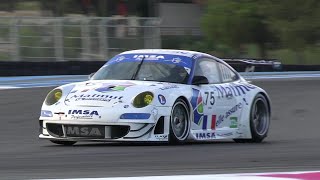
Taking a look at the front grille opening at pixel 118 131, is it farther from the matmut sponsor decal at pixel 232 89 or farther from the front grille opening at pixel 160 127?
the matmut sponsor decal at pixel 232 89

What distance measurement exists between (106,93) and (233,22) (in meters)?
32.8

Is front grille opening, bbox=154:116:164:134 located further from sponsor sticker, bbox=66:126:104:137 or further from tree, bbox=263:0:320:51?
tree, bbox=263:0:320:51

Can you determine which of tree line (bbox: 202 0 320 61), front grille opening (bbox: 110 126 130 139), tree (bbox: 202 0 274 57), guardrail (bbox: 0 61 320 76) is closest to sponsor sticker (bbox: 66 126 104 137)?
front grille opening (bbox: 110 126 130 139)

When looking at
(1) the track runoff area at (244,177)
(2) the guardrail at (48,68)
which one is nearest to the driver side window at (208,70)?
(1) the track runoff area at (244,177)

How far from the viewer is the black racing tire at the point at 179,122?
8516 mm

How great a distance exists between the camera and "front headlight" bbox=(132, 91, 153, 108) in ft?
27.3

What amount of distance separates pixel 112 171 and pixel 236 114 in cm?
384

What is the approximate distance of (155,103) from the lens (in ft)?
27.3

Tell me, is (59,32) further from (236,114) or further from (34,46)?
(236,114)

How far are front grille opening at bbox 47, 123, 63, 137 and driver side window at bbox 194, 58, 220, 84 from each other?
1.92m

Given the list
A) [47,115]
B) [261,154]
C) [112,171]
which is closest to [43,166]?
[112,171]

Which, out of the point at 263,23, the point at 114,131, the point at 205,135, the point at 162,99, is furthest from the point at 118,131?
the point at 263,23

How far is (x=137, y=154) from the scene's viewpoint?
769 cm

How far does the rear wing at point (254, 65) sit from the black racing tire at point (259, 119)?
1317cm
